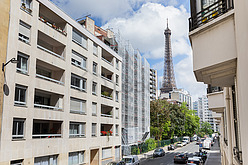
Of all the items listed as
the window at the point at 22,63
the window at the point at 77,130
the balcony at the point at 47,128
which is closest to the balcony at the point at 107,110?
the window at the point at 77,130

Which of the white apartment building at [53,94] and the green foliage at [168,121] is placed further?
the green foliage at [168,121]

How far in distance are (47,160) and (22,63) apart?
8432 mm

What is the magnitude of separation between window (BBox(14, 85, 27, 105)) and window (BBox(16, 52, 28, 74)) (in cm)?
126

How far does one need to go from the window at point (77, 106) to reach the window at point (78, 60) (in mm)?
3955

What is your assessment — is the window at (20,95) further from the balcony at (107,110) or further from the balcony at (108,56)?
the balcony at (108,56)

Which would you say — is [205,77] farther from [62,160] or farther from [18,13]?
[62,160]

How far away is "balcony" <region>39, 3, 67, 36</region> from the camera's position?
21.1 metres

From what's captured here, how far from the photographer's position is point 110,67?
1321 inches

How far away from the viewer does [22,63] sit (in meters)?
17.9

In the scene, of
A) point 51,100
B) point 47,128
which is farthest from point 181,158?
point 51,100

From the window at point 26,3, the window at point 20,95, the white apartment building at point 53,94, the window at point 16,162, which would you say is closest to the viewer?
the window at point 16,162

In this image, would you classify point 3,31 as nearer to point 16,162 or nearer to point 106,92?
point 16,162

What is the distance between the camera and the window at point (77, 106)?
944 inches

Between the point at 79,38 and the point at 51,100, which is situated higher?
the point at 79,38
